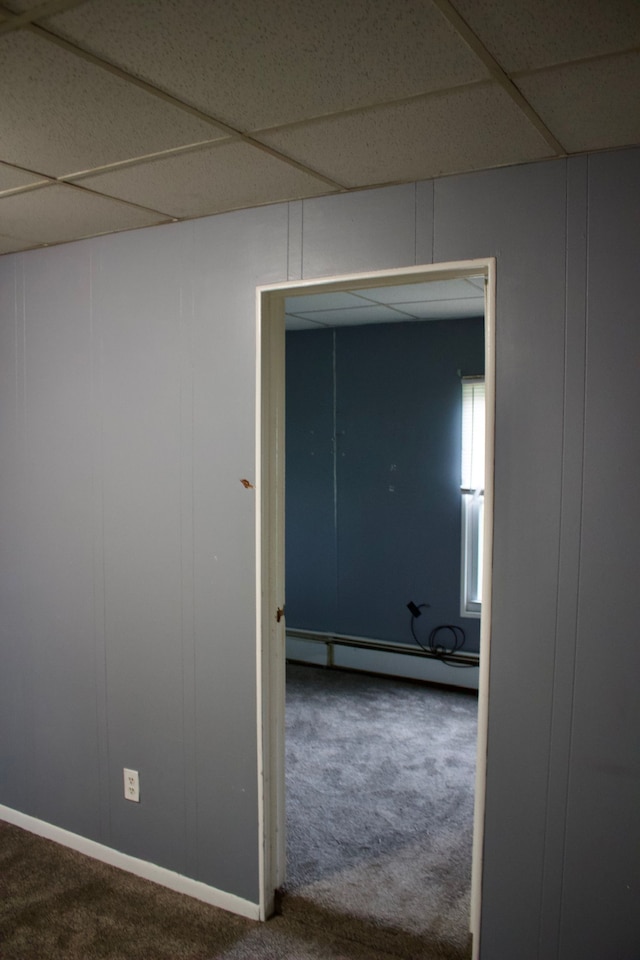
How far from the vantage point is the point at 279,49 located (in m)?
1.37

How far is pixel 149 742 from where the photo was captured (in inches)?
113

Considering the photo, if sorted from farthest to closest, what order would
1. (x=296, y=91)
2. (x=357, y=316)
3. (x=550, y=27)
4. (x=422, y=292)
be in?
1. (x=357, y=316)
2. (x=422, y=292)
3. (x=296, y=91)
4. (x=550, y=27)

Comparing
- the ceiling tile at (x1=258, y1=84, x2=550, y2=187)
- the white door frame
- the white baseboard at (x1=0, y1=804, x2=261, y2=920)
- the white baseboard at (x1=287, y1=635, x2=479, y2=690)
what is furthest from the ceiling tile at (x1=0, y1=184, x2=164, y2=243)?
the white baseboard at (x1=287, y1=635, x2=479, y2=690)

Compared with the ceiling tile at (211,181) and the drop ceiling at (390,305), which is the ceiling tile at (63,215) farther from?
the drop ceiling at (390,305)

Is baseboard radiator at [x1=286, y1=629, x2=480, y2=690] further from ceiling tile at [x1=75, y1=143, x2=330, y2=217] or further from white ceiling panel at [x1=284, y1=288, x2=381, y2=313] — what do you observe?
ceiling tile at [x1=75, y1=143, x2=330, y2=217]

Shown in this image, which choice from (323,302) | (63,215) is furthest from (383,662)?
(63,215)

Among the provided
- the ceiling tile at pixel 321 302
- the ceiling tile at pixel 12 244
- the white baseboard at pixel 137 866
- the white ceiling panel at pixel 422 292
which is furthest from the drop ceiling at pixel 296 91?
the white baseboard at pixel 137 866

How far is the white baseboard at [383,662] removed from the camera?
4961mm

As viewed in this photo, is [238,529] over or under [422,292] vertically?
under

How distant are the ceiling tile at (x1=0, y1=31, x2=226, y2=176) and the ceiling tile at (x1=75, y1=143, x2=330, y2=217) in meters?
0.10

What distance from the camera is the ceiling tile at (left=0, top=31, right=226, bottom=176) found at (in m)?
1.42

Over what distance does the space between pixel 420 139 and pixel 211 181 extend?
66 centimetres

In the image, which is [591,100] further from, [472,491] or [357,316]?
[472,491]

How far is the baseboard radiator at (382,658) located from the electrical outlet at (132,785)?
2582 millimetres
